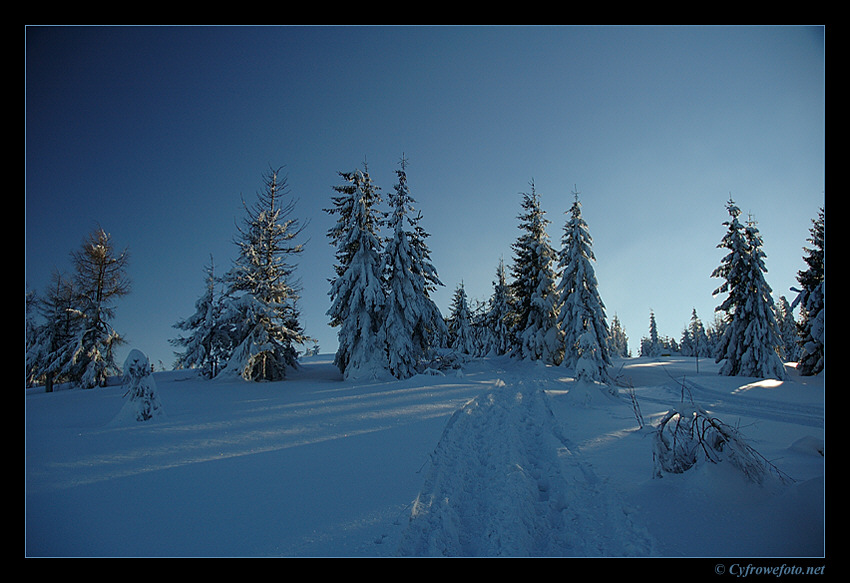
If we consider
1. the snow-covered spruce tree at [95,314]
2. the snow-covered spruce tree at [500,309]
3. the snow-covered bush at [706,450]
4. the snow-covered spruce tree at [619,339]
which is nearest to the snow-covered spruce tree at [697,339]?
the snow-covered spruce tree at [619,339]

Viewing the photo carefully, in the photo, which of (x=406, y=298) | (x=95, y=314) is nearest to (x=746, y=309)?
(x=406, y=298)

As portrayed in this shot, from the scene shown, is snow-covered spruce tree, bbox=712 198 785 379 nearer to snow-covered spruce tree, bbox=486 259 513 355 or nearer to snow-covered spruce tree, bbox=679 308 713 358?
snow-covered spruce tree, bbox=486 259 513 355

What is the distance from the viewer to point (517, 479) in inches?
157

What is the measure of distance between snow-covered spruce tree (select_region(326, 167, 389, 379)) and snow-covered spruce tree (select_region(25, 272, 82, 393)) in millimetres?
13569

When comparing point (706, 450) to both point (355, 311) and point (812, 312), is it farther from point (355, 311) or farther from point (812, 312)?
point (812, 312)

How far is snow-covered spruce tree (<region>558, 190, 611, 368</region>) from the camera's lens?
20094 mm

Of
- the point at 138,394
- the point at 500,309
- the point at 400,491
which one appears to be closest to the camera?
the point at 400,491

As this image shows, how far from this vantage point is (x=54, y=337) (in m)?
17.9

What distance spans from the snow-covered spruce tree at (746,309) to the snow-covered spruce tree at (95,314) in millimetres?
34470

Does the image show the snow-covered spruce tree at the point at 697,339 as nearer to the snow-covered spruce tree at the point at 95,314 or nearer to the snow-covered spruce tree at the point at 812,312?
the snow-covered spruce tree at the point at 812,312

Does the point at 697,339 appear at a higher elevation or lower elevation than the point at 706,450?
lower

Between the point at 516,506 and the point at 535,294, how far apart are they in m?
21.5
